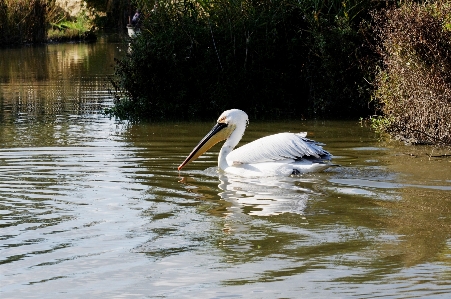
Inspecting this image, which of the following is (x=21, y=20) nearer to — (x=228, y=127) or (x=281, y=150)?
(x=228, y=127)

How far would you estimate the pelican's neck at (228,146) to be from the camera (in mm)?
8898

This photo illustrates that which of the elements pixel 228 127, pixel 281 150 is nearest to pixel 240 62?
pixel 228 127

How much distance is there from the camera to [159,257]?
5527 mm

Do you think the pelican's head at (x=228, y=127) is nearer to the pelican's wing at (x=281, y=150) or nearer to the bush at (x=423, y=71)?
the pelican's wing at (x=281, y=150)

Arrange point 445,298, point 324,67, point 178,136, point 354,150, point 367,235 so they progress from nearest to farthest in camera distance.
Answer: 1. point 445,298
2. point 367,235
3. point 354,150
4. point 178,136
5. point 324,67

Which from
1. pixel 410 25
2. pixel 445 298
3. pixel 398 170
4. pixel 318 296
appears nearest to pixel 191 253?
pixel 318 296

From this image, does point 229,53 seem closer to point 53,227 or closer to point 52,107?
point 52,107

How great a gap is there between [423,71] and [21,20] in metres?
23.2

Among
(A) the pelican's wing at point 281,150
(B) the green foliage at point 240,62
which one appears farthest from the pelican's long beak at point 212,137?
(B) the green foliage at point 240,62

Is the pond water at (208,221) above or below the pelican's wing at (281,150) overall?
below

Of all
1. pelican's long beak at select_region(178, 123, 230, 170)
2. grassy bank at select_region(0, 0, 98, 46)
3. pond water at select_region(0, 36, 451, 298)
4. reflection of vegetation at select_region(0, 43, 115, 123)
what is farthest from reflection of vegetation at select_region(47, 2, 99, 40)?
pelican's long beak at select_region(178, 123, 230, 170)

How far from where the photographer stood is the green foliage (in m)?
12.9

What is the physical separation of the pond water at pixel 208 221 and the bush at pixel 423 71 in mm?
333

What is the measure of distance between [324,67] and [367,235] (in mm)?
7134
